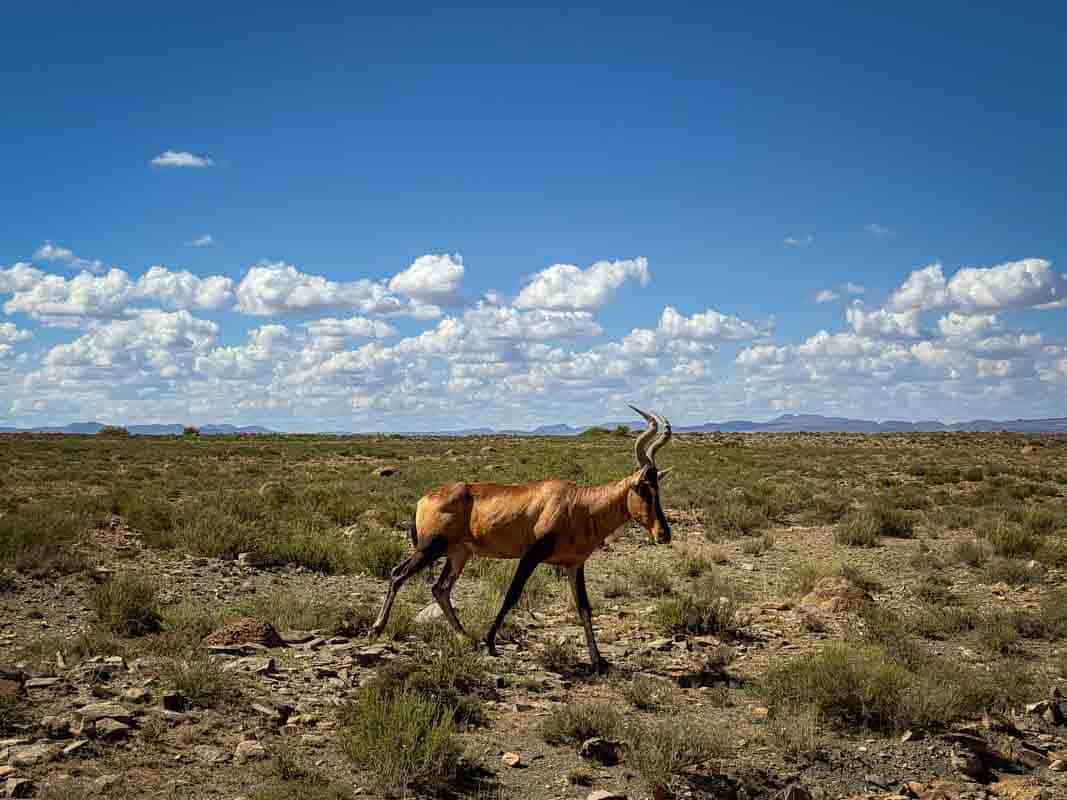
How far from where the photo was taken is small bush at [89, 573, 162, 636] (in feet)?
31.7

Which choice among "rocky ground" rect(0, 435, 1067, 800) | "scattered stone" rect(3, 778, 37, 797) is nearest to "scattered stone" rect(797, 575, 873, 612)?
"rocky ground" rect(0, 435, 1067, 800)

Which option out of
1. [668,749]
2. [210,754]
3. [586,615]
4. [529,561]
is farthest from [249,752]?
[586,615]

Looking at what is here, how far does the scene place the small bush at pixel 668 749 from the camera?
612 cm

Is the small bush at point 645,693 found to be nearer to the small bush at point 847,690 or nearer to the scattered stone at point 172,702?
the small bush at point 847,690

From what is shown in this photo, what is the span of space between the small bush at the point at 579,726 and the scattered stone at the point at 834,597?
5.47 meters

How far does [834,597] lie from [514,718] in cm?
637

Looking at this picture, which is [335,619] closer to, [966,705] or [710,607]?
[710,607]

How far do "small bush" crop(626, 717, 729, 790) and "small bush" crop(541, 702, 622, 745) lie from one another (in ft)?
0.73

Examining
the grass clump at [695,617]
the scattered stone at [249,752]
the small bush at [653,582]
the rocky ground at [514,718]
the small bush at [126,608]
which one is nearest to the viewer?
the rocky ground at [514,718]

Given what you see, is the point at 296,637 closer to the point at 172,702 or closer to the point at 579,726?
the point at 172,702

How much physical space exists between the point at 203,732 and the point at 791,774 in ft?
15.9

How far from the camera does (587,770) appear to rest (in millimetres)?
6277

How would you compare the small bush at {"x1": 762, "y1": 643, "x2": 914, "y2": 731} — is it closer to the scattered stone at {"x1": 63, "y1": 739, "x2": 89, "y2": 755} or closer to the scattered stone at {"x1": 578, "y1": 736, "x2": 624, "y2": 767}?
the scattered stone at {"x1": 578, "y1": 736, "x2": 624, "y2": 767}

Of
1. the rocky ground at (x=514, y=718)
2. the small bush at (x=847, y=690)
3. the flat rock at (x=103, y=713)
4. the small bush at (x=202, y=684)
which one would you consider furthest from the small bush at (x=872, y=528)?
the flat rock at (x=103, y=713)
